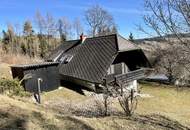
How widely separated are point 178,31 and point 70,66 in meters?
17.8

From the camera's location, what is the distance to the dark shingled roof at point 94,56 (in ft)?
72.0

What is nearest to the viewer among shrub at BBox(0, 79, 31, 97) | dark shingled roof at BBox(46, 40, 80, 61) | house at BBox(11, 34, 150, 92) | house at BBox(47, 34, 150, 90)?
shrub at BBox(0, 79, 31, 97)

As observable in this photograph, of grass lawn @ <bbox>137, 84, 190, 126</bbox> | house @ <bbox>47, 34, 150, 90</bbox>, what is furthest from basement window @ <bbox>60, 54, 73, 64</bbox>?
grass lawn @ <bbox>137, 84, 190, 126</bbox>

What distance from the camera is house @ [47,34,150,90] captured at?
72.5 feet

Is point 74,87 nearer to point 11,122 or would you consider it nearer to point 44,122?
point 44,122

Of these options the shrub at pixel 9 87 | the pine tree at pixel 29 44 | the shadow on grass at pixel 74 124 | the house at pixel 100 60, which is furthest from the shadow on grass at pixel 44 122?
the pine tree at pixel 29 44

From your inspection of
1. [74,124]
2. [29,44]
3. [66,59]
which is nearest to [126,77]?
[66,59]

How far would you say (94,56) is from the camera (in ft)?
78.0

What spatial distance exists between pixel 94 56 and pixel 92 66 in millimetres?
1334

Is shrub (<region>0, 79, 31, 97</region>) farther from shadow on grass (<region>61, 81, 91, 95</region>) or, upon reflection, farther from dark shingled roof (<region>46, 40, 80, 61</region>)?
dark shingled roof (<region>46, 40, 80, 61</region>)

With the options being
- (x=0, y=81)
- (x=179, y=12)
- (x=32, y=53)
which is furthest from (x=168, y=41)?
(x=32, y=53)

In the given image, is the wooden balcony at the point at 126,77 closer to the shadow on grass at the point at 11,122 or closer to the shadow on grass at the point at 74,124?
the shadow on grass at the point at 74,124

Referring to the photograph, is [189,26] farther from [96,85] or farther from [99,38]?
[99,38]

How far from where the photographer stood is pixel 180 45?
8320 millimetres
